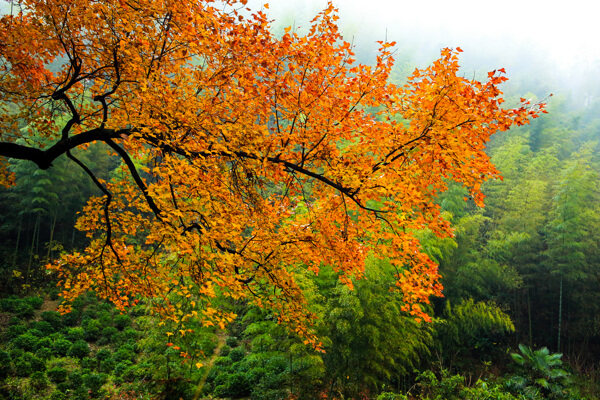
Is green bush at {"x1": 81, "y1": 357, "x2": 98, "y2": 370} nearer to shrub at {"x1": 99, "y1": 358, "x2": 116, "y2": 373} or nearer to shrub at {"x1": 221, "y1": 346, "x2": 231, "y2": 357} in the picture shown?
shrub at {"x1": 99, "y1": 358, "x2": 116, "y2": 373}

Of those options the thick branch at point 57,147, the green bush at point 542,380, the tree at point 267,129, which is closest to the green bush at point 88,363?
the tree at point 267,129

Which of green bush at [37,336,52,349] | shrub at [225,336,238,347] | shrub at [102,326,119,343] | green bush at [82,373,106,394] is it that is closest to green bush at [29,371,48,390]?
A: green bush at [82,373,106,394]

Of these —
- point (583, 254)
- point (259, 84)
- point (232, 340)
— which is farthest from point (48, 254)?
point (583, 254)

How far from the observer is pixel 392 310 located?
6.75 metres

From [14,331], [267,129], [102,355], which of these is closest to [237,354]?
[102,355]

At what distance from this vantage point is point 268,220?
310 centimetres

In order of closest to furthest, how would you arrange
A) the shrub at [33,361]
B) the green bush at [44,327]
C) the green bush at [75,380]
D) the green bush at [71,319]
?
the green bush at [75,380] < the shrub at [33,361] < the green bush at [44,327] < the green bush at [71,319]

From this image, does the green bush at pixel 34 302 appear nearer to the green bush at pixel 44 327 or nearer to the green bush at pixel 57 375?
the green bush at pixel 44 327

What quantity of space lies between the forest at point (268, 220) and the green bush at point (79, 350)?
160 mm

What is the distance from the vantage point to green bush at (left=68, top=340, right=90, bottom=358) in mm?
9125

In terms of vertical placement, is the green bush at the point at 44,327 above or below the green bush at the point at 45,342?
above

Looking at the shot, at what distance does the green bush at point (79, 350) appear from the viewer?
9.12 m

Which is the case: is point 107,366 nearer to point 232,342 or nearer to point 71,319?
point 71,319

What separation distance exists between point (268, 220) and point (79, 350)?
986 centimetres
